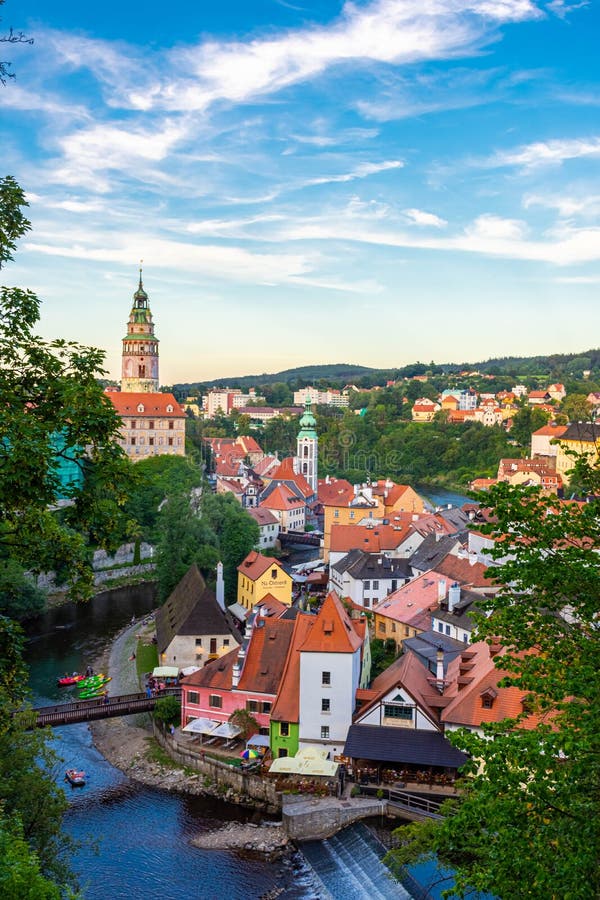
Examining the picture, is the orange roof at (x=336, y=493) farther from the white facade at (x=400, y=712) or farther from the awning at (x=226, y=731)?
the white facade at (x=400, y=712)

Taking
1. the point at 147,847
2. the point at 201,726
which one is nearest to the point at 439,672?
the point at 201,726

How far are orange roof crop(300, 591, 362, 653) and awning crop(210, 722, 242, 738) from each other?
326 cm

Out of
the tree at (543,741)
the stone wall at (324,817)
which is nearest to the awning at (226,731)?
the stone wall at (324,817)

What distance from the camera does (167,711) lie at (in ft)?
77.8

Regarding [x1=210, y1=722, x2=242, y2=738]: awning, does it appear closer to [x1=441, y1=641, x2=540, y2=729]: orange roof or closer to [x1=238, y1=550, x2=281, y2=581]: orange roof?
[x1=441, y1=641, x2=540, y2=729]: orange roof

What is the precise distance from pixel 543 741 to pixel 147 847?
14.0 metres

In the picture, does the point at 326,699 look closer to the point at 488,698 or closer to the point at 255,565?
the point at 488,698

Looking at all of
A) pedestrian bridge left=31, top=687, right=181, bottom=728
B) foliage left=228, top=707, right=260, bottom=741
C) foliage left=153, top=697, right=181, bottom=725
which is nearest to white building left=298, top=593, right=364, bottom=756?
foliage left=228, top=707, right=260, bottom=741

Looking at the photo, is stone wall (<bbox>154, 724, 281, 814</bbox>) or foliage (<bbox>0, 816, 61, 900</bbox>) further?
stone wall (<bbox>154, 724, 281, 814</bbox>)

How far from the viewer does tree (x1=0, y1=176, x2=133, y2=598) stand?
6742 millimetres

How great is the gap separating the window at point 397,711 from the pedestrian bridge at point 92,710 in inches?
292

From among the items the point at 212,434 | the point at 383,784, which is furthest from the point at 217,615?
the point at 212,434

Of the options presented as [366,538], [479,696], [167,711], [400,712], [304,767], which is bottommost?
[167,711]

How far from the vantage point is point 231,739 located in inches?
888
